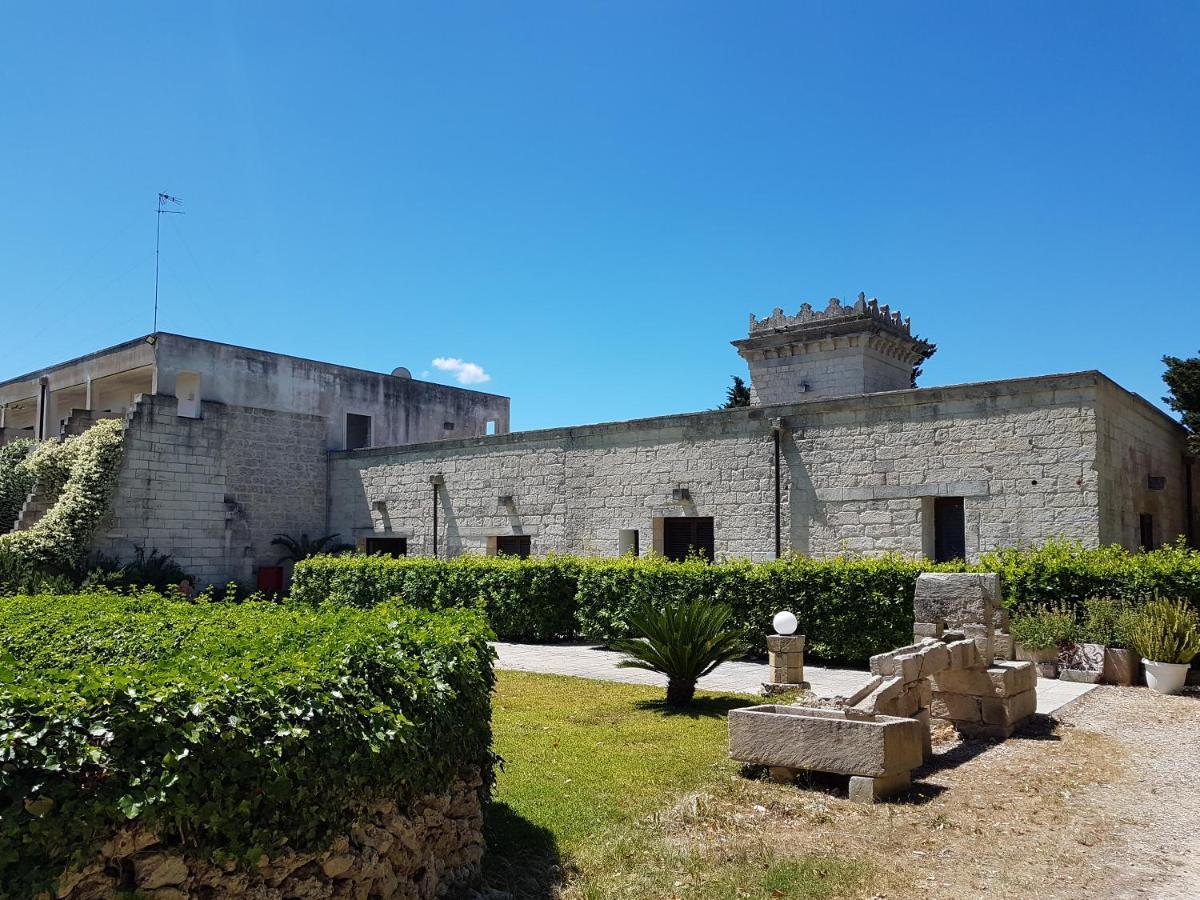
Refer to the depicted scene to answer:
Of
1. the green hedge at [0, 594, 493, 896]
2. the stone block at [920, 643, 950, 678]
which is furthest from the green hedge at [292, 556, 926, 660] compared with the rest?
the green hedge at [0, 594, 493, 896]

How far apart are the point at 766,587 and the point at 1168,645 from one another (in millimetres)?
4971

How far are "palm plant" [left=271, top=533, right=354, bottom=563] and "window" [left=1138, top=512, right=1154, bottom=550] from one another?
17367 mm

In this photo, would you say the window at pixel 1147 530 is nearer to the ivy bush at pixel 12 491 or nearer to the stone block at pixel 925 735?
the stone block at pixel 925 735

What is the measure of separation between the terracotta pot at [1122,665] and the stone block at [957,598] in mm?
2526

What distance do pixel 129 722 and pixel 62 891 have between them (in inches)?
21.5

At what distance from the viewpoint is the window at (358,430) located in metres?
26.0

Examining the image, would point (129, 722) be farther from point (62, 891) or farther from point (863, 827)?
point (863, 827)

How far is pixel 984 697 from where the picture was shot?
832 centimetres

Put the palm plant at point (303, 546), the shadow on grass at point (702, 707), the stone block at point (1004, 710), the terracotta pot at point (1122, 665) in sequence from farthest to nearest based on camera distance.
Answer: the palm plant at point (303, 546)
the terracotta pot at point (1122, 665)
the shadow on grass at point (702, 707)
the stone block at point (1004, 710)

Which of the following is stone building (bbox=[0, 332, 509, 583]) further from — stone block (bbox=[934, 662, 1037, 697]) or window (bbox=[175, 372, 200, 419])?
stone block (bbox=[934, 662, 1037, 697])

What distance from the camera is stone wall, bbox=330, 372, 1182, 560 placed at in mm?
13297

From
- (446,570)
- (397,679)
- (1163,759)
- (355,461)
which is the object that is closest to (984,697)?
(1163,759)

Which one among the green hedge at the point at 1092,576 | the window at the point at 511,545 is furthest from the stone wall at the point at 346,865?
the window at the point at 511,545

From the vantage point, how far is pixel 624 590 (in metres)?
14.5
